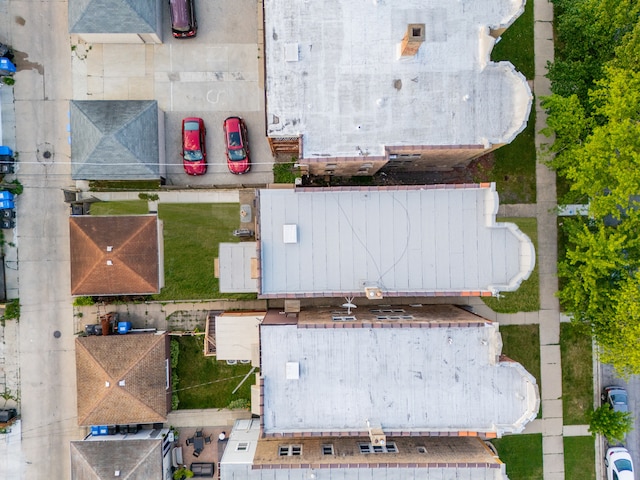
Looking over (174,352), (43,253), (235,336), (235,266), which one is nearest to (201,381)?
(174,352)

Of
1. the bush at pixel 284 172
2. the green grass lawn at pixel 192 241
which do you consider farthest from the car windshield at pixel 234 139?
the green grass lawn at pixel 192 241

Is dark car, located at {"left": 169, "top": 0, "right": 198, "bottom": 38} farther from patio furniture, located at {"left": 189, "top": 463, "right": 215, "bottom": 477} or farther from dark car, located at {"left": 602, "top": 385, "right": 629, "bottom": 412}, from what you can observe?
dark car, located at {"left": 602, "top": 385, "right": 629, "bottom": 412}

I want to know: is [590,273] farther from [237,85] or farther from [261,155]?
[237,85]

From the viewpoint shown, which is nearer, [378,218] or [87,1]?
[378,218]

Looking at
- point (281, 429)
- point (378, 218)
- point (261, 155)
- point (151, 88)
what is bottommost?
point (281, 429)

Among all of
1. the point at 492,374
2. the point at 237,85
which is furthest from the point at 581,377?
the point at 237,85

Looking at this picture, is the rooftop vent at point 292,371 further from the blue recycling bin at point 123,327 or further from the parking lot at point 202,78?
the parking lot at point 202,78

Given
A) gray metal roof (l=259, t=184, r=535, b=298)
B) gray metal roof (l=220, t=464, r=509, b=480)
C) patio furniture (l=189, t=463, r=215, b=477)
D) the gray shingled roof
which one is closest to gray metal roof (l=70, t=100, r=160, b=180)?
gray metal roof (l=259, t=184, r=535, b=298)
